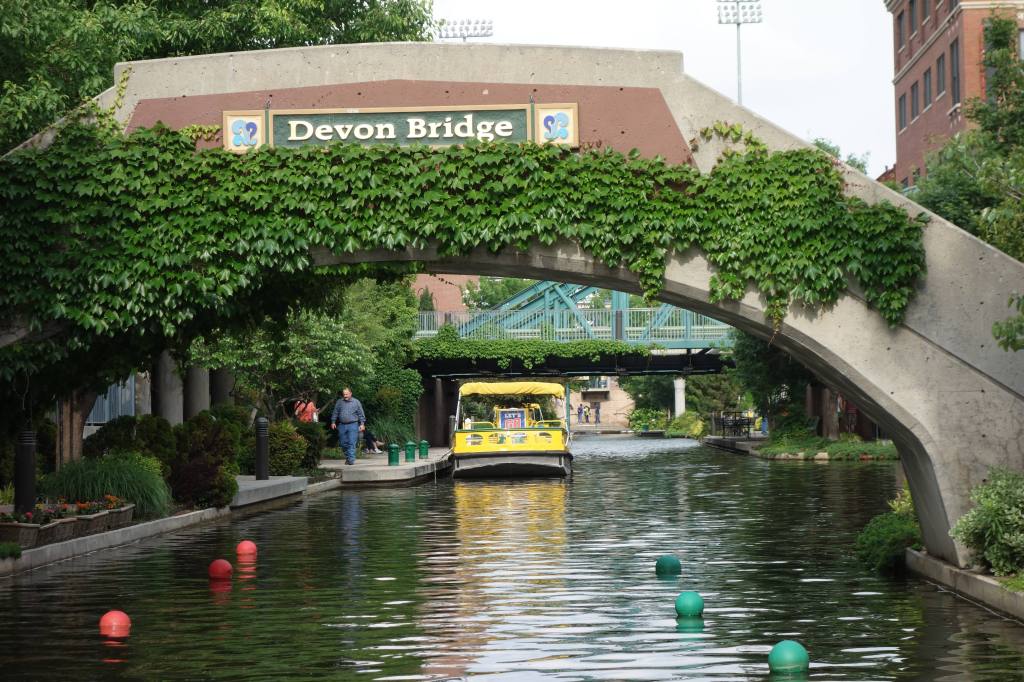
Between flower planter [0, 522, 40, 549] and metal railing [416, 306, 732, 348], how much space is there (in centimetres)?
3972

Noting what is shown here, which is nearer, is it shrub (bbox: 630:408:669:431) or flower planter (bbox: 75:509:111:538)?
flower planter (bbox: 75:509:111:538)

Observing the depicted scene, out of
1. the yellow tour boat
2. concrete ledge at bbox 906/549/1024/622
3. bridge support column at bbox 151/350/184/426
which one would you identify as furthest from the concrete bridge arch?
the yellow tour boat

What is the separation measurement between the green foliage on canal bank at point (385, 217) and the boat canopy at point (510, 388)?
27.6 m

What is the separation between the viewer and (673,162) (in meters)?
15.7

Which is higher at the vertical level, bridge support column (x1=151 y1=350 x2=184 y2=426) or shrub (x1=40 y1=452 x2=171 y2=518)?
bridge support column (x1=151 y1=350 x2=184 y2=426)

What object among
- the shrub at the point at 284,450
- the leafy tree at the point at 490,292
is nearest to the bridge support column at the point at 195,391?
the shrub at the point at 284,450

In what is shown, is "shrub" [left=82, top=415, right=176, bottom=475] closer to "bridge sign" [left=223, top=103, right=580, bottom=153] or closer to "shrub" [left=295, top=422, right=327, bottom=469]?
"bridge sign" [left=223, top=103, right=580, bottom=153]

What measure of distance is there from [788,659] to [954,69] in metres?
43.0

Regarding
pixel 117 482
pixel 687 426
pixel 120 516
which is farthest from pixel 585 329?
pixel 120 516

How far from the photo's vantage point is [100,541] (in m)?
19.8

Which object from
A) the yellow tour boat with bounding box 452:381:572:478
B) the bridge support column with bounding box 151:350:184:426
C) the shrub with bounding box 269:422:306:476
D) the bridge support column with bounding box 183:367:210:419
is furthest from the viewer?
the bridge support column with bounding box 183:367:210:419

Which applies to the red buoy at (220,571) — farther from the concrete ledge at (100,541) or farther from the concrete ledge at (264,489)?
the concrete ledge at (264,489)

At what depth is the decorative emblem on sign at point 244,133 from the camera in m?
15.9

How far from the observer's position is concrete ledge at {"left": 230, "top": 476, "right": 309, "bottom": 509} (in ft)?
89.6
